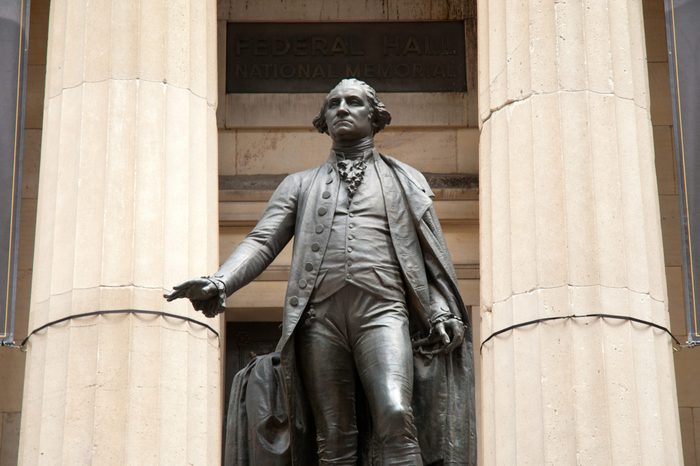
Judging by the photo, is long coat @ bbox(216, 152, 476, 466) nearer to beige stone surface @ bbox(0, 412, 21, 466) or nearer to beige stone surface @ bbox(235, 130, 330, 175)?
beige stone surface @ bbox(0, 412, 21, 466)

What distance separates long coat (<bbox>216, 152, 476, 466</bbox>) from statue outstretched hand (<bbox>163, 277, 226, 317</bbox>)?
0.70ft

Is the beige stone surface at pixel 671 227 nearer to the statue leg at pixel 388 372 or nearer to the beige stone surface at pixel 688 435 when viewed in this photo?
the beige stone surface at pixel 688 435

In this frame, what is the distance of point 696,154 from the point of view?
16.9m

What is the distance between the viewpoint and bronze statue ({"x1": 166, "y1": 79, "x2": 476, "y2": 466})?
34.0 ft

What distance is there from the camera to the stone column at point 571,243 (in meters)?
15.4

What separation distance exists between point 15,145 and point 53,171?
16.8 inches

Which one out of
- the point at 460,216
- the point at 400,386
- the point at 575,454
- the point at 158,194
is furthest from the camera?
the point at 460,216

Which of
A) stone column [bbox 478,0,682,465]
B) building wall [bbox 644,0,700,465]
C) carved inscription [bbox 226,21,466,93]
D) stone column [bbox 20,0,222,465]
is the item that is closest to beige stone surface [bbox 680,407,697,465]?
building wall [bbox 644,0,700,465]

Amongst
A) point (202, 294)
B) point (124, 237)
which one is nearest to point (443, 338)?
point (202, 294)

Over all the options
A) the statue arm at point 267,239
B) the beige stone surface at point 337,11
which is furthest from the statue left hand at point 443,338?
the beige stone surface at point 337,11

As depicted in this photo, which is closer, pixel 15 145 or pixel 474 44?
pixel 15 145

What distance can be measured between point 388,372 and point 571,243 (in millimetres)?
6028

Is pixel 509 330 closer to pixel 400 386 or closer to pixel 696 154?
pixel 696 154

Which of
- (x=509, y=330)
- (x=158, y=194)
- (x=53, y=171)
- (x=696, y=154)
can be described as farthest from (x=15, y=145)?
(x=696, y=154)
